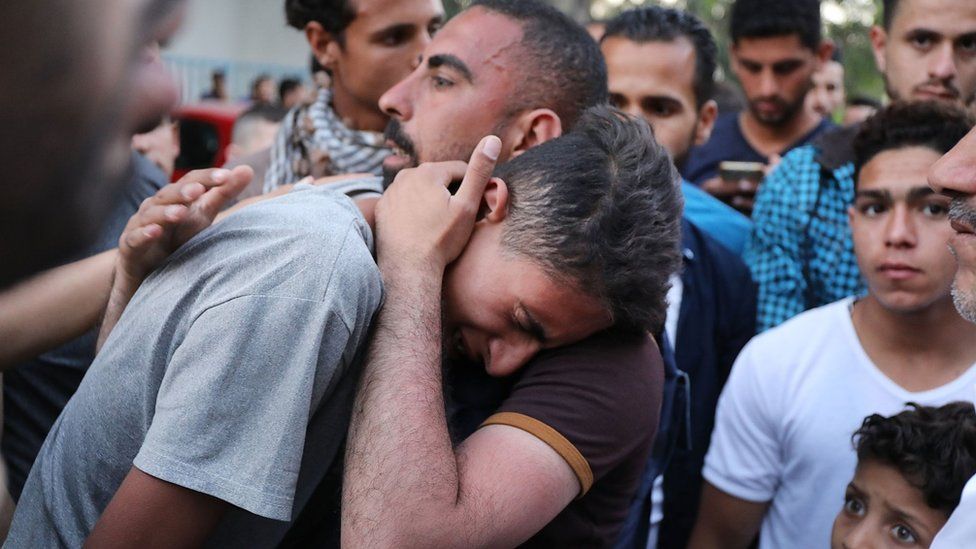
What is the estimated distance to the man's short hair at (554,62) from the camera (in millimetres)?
2672

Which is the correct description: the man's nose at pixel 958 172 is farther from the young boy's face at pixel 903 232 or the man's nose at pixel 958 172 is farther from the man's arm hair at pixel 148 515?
the man's arm hair at pixel 148 515

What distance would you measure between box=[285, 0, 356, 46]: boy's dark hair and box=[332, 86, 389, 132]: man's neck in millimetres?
212

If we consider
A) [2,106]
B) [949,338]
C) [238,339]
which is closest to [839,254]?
[949,338]

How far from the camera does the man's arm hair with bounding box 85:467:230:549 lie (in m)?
1.71

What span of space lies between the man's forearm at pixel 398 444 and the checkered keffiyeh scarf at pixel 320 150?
5.99ft

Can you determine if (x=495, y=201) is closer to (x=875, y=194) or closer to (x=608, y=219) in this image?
(x=608, y=219)

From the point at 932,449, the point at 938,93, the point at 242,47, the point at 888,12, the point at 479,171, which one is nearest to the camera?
the point at 479,171

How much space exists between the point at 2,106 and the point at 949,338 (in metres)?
3.07

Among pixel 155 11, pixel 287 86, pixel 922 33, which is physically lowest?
pixel 287 86

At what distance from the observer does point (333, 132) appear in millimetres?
3926

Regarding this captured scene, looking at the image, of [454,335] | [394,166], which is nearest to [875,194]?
[394,166]

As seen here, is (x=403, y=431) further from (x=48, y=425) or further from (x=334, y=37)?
(x=334, y=37)

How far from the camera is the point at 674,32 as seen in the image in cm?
441

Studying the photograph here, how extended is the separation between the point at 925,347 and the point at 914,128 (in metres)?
0.75
